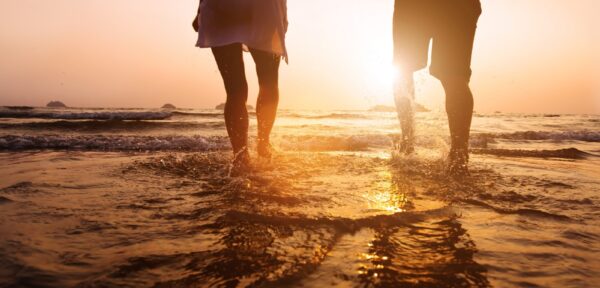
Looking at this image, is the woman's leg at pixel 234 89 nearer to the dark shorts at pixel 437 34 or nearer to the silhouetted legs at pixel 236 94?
the silhouetted legs at pixel 236 94

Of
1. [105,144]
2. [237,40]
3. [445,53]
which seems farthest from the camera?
[105,144]

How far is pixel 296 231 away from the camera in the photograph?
1.28 meters

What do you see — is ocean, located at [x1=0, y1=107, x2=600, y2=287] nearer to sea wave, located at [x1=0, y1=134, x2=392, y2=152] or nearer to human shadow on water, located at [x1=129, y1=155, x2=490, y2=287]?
human shadow on water, located at [x1=129, y1=155, x2=490, y2=287]

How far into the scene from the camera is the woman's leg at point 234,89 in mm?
2695

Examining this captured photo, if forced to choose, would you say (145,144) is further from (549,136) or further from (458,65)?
(549,136)

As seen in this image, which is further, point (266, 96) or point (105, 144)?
point (105, 144)

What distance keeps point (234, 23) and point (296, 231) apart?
184cm

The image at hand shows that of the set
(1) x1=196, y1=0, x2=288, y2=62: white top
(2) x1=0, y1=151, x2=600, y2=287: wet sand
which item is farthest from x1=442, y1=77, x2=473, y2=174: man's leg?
(1) x1=196, y1=0, x2=288, y2=62: white top

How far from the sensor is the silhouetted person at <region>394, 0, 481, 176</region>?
288cm

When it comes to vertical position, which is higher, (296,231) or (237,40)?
(237,40)

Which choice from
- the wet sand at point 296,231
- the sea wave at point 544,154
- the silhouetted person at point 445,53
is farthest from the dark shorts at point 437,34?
the sea wave at point 544,154

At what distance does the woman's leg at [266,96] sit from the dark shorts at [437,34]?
1177mm

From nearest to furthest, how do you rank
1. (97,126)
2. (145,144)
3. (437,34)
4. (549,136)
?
(437,34)
(145,144)
(549,136)
(97,126)

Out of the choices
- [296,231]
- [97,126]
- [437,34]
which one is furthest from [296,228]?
[97,126]
